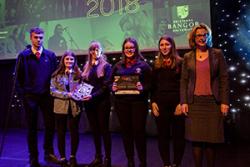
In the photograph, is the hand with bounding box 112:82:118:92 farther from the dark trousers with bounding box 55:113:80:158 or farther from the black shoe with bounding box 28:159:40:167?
the black shoe with bounding box 28:159:40:167

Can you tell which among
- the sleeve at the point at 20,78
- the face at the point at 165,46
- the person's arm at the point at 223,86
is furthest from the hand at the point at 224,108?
the sleeve at the point at 20,78

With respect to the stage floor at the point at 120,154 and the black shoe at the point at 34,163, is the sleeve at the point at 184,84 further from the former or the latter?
the black shoe at the point at 34,163

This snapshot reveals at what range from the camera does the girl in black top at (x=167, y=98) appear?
301cm

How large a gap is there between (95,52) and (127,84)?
56cm

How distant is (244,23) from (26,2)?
3695 millimetres

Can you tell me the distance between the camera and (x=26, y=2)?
18.0ft

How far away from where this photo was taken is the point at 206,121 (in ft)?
8.67

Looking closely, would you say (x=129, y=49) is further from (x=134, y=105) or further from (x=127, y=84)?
(x=134, y=105)

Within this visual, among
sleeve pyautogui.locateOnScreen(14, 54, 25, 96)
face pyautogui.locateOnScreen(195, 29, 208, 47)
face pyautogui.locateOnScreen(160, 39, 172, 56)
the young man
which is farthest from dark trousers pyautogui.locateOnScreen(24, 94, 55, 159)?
face pyautogui.locateOnScreen(195, 29, 208, 47)

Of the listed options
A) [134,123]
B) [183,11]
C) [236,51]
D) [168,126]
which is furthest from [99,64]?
[236,51]

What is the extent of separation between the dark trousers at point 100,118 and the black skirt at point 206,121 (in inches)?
40.1

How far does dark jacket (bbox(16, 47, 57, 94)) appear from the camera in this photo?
3.54 meters

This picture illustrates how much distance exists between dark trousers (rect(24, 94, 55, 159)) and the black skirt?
174 cm

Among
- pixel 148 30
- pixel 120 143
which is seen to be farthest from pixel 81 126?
pixel 148 30
